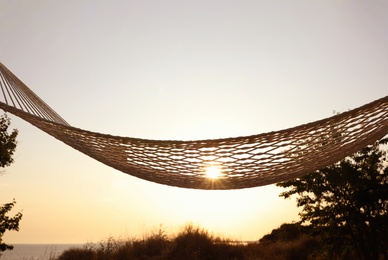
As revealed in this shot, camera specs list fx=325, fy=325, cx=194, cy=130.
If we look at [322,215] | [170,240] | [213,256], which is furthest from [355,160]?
[170,240]

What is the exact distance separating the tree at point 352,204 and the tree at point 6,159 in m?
5.45

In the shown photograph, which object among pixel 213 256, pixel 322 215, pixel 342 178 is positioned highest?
pixel 342 178

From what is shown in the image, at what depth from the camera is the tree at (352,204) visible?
235 inches

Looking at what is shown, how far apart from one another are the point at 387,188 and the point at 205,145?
564 centimetres

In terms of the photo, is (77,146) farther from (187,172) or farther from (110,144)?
(187,172)

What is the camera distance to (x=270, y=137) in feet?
4.94

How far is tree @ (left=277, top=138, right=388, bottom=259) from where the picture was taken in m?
5.97

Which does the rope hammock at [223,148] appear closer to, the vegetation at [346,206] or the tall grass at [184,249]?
the vegetation at [346,206]

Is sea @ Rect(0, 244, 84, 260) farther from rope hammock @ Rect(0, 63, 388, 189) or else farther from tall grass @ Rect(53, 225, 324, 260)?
rope hammock @ Rect(0, 63, 388, 189)

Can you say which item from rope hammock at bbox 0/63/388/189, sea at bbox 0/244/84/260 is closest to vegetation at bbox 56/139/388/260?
sea at bbox 0/244/84/260

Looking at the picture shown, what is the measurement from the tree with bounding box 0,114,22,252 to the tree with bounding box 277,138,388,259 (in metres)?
5.45

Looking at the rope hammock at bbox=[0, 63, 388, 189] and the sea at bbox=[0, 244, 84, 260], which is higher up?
the sea at bbox=[0, 244, 84, 260]

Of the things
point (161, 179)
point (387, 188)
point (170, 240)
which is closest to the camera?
point (161, 179)

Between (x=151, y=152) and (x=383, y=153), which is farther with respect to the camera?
(x=383, y=153)
